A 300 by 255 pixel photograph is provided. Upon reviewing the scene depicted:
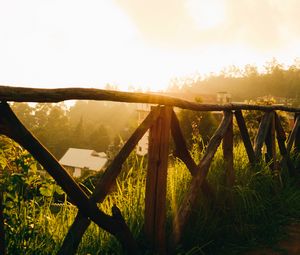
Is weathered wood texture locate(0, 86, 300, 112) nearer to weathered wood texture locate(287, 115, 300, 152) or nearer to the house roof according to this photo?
weathered wood texture locate(287, 115, 300, 152)

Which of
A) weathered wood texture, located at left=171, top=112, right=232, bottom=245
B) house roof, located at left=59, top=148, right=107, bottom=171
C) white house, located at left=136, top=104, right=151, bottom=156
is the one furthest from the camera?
house roof, located at left=59, top=148, right=107, bottom=171

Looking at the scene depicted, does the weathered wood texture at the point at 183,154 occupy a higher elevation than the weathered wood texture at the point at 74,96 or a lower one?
lower

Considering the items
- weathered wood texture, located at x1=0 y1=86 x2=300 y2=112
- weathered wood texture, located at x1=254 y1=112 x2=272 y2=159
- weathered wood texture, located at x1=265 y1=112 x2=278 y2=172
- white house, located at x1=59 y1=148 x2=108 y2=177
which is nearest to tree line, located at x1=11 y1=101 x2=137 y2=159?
white house, located at x1=59 y1=148 x2=108 y2=177

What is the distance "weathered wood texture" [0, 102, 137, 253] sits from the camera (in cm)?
237

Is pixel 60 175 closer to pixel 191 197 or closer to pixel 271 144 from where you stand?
pixel 191 197

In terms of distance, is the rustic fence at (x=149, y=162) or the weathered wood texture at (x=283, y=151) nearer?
the rustic fence at (x=149, y=162)

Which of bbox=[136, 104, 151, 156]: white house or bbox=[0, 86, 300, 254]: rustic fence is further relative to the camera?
bbox=[136, 104, 151, 156]: white house

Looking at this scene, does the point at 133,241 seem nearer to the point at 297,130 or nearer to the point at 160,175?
the point at 160,175

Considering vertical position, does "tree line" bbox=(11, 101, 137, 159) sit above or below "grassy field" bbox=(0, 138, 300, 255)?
below

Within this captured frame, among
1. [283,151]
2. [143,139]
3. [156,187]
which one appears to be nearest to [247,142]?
[283,151]

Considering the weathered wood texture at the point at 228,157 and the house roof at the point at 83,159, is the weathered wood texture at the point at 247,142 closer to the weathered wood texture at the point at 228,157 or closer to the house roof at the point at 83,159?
the weathered wood texture at the point at 228,157

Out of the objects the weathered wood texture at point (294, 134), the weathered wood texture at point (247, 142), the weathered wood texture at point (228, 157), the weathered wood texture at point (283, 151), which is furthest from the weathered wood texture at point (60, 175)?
the weathered wood texture at point (294, 134)

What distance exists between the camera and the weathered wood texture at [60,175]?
2367mm

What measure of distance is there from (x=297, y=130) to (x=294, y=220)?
2619mm
